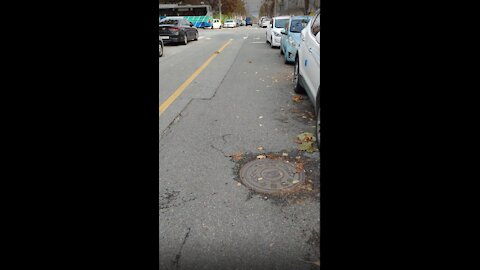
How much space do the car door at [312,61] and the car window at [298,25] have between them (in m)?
4.76

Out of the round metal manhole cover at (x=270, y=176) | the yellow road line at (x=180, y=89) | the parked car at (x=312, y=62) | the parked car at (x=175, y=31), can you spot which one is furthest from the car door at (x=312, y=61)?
the parked car at (x=175, y=31)

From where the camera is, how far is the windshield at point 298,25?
10281 mm

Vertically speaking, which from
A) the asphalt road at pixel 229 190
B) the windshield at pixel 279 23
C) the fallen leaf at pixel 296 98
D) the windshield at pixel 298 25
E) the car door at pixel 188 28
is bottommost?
the asphalt road at pixel 229 190

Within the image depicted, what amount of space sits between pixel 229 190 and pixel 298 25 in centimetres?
859

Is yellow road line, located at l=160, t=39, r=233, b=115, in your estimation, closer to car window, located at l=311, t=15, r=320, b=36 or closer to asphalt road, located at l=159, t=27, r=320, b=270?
asphalt road, located at l=159, t=27, r=320, b=270

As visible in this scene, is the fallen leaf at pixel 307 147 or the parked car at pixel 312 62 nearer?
the fallen leaf at pixel 307 147

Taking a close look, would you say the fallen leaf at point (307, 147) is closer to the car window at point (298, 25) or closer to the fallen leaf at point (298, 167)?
the fallen leaf at point (298, 167)

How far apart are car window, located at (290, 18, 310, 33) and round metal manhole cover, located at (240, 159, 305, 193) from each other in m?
7.34

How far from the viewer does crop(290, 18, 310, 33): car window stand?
1028 centimetres

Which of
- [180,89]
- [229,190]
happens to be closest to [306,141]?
[229,190]

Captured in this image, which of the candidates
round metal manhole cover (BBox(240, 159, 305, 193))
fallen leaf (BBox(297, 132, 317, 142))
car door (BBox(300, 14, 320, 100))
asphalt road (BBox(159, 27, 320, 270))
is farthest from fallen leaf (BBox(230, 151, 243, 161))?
car door (BBox(300, 14, 320, 100))
